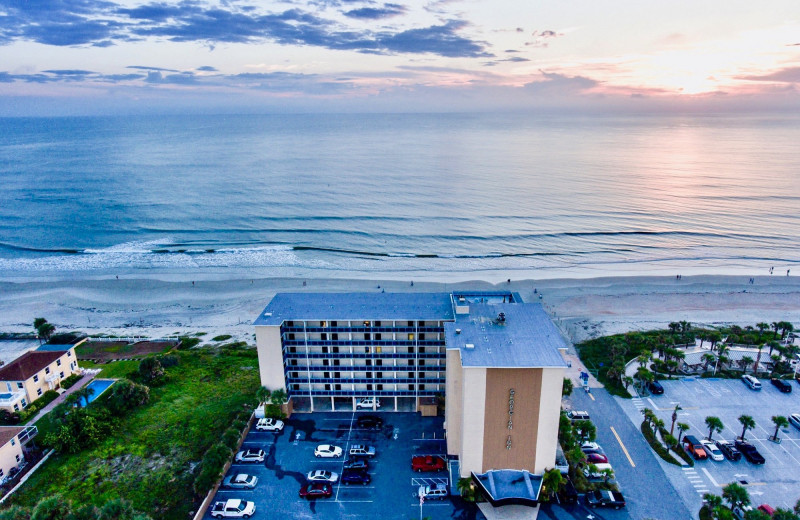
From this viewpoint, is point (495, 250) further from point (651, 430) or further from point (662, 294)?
point (651, 430)

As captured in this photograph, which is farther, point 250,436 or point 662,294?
point 662,294

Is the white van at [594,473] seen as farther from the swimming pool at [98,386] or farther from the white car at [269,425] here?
the swimming pool at [98,386]

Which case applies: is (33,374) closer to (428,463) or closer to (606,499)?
(428,463)

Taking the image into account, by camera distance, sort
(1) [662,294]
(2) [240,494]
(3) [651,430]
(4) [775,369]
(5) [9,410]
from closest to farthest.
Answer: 1. (2) [240,494]
2. (3) [651,430]
3. (5) [9,410]
4. (4) [775,369]
5. (1) [662,294]

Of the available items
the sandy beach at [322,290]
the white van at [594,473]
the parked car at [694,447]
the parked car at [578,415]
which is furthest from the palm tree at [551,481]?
the sandy beach at [322,290]

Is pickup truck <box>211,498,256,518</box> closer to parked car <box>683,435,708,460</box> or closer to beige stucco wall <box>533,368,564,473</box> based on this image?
beige stucco wall <box>533,368,564,473</box>

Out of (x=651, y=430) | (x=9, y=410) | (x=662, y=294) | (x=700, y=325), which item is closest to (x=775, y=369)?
(x=700, y=325)
